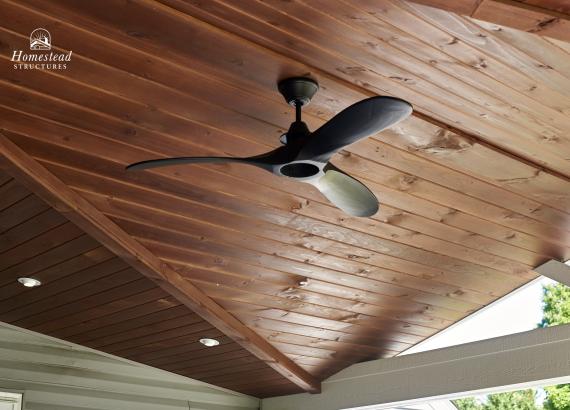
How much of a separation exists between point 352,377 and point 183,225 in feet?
9.01

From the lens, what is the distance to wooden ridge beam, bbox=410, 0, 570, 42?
2057 mm

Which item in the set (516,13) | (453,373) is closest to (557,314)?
(453,373)

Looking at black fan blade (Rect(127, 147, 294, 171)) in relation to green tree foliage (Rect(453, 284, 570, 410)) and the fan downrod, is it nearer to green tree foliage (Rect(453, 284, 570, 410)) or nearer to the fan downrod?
the fan downrod

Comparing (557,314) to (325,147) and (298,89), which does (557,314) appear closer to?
(298,89)

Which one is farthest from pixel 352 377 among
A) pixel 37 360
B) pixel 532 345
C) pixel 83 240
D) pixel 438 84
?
pixel 438 84

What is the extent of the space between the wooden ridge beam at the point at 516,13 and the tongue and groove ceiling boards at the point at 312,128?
1.46 feet

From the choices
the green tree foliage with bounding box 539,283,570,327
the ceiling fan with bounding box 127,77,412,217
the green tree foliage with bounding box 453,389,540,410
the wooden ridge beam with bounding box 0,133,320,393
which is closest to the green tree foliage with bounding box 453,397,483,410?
the green tree foliage with bounding box 453,389,540,410

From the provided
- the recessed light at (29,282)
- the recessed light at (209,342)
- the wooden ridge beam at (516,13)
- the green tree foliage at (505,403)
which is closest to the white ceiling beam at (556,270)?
the recessed light at (209,342)

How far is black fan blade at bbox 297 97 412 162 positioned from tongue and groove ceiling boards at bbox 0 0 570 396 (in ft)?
1.61

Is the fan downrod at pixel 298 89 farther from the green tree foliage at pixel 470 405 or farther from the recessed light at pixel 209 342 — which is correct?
the green tree foliage at pixel 470 405

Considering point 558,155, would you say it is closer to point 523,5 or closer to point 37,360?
point 523,5

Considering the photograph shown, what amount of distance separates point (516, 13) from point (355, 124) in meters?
0.58

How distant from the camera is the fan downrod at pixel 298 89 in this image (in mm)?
3059

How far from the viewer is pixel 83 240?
390 cm
